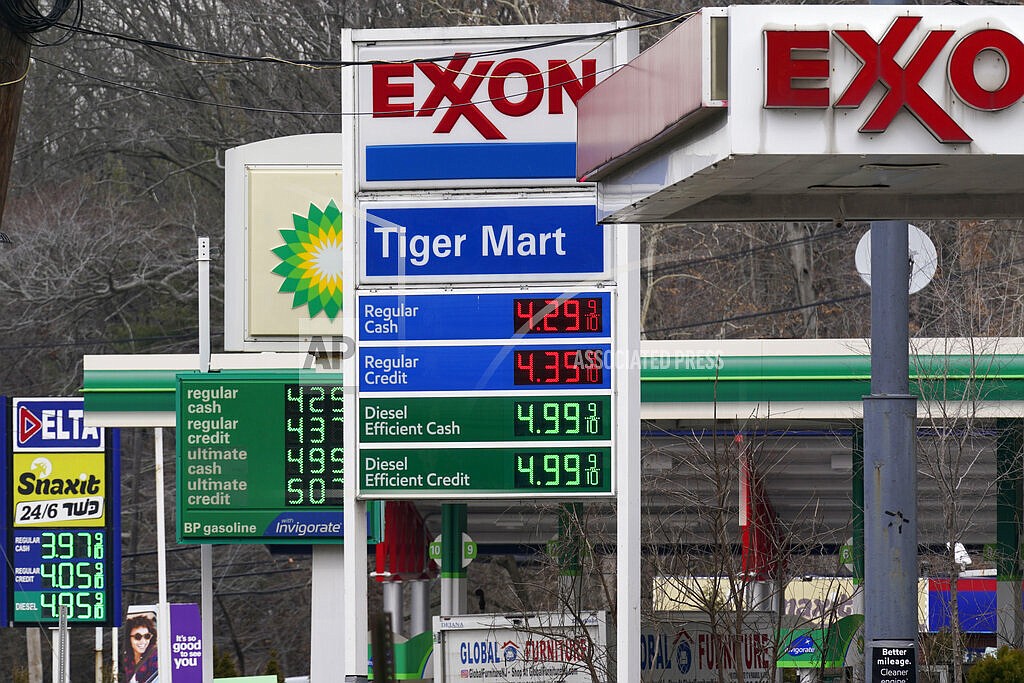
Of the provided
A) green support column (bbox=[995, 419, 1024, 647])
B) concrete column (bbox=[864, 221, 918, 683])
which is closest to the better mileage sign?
concrete column (bbox=[864, 221, 918, 683])

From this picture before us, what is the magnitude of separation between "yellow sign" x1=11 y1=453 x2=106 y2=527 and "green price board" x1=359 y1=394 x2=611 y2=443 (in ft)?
28.8

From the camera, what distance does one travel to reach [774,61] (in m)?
7.47

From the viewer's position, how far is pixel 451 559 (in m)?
21.5

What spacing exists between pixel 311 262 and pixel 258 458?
296 cm

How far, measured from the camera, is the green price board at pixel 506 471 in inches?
485

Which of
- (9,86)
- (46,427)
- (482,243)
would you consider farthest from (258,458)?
(9,86)

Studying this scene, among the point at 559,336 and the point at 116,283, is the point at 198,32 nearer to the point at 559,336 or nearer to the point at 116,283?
the point at 116,283

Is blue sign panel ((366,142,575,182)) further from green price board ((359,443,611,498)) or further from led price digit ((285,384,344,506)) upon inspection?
led price digit ((285,384,344,506))

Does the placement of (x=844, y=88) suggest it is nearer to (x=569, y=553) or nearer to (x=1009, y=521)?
(x=569, y=553)

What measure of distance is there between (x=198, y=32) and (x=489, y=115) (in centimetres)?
2610

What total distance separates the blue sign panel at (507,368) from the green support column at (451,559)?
8.96 meters

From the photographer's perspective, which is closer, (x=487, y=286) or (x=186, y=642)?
(x=487, y=286)

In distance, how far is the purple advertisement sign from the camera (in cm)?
2466

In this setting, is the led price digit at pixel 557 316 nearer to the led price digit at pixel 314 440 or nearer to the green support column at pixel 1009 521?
the led price digit at pixel 314 440
